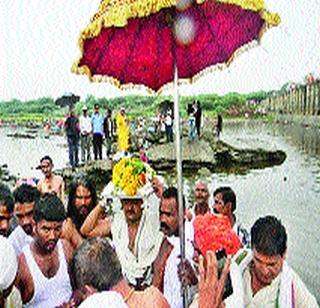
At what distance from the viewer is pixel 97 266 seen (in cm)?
230

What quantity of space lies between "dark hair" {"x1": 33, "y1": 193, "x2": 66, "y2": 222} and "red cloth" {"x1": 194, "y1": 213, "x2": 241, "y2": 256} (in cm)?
95

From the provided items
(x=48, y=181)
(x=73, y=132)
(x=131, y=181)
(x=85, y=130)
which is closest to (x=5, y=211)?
(x=131, y=181)

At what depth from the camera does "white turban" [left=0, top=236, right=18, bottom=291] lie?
2.33m

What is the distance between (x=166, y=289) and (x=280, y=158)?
51.6 ft

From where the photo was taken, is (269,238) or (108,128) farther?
(108,128)

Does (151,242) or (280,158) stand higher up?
(151,242)

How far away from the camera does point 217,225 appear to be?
238 cm

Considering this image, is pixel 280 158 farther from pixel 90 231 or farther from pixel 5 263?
pixel 5 263

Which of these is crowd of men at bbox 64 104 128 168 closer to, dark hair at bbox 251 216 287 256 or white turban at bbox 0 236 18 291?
dark hair at bbox 251 216 287 256

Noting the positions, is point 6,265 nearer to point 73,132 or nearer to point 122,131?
point 73,132

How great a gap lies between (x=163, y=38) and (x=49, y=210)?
1.31 metres

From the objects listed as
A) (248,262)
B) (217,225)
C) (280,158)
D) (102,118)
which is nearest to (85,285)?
(217,225)

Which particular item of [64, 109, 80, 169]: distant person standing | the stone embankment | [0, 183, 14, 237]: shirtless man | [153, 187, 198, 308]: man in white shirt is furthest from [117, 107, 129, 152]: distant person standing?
[0, 183, 14, 237]: shirtless man

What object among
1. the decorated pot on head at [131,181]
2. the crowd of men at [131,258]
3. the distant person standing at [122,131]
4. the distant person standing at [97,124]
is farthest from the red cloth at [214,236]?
the distant person standing at [122,131]
